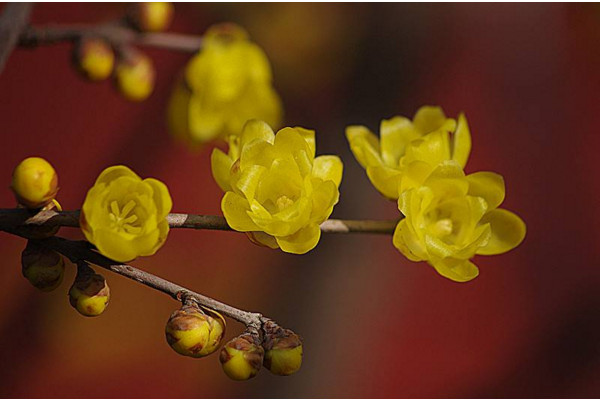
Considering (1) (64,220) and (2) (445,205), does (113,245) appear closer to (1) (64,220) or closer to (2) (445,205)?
(1) (64,220)

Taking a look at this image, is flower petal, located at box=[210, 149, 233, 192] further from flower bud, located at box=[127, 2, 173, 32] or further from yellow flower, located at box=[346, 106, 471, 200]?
flower bud, located at box=[127, 2, 173, 32]

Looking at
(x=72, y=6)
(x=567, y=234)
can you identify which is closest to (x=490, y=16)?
(x=567, y=234)

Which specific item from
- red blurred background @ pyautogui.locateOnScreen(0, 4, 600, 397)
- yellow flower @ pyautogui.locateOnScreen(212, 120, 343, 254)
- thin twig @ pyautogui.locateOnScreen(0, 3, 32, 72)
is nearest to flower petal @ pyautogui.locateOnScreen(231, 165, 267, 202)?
yellow flower @ pyautogui.locateOnScreen(212, 120, 343, 254)

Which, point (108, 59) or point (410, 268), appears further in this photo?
point (410, 268)

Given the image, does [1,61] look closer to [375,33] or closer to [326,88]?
[375,33]

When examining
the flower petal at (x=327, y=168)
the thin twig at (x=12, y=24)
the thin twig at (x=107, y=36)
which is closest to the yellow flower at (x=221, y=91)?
the thin twig at (x=107, y=36)

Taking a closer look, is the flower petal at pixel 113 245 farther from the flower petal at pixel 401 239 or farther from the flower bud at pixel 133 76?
the flower bud at pixel 133 76
